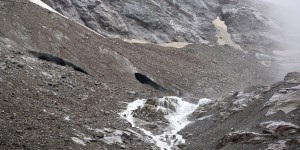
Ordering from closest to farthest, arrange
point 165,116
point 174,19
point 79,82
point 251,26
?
point 165,116 → point 79,82 → point 174,19 → point 251,26

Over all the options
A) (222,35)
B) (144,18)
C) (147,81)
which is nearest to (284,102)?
(147,81)

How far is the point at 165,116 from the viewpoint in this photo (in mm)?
29016

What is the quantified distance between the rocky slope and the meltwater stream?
0.69 metres

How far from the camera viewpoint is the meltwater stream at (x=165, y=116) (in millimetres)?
24667

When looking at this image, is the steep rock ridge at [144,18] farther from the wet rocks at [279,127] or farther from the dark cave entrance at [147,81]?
the wet rocks at [279,127]

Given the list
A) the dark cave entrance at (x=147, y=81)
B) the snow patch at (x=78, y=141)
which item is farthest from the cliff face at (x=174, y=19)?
Answer: the snow patch at (x=78, y=141)

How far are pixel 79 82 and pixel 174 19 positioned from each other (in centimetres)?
4766

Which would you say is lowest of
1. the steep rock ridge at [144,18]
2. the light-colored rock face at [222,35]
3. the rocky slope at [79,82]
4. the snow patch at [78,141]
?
the snow patch at [78,141]

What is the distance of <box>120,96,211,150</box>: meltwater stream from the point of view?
24.7 metres

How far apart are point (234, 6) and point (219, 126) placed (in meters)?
69.1

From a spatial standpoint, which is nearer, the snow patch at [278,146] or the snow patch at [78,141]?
the snow patch at [278,146]

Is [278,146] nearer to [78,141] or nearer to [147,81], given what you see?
[78,141]

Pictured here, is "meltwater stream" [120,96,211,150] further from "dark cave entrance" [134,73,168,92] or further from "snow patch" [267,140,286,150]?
"snow patch" [267,140,286,150]

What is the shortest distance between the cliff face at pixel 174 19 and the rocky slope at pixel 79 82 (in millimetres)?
12008
